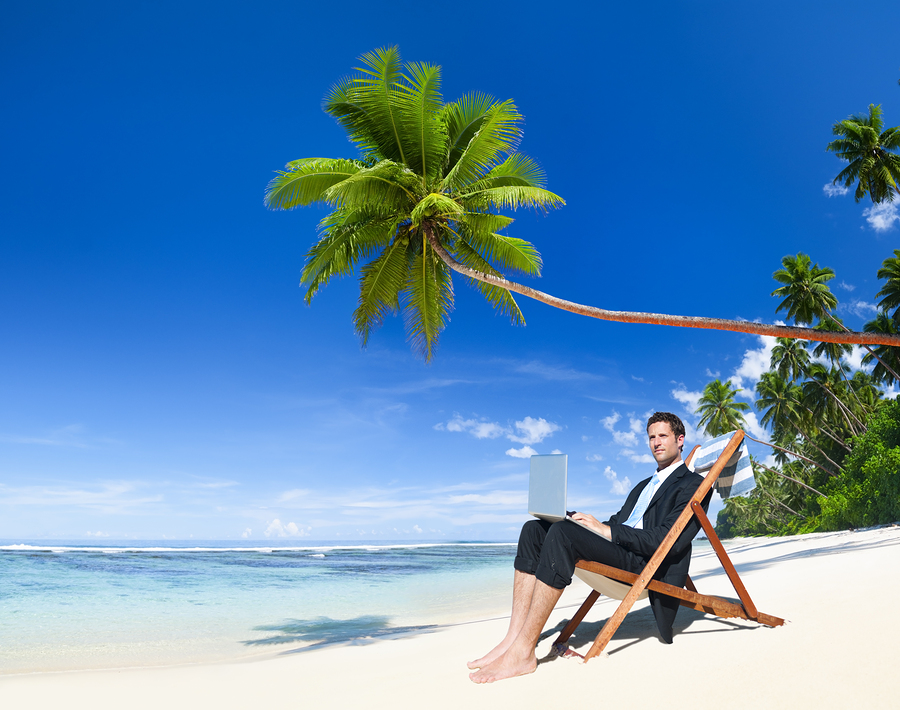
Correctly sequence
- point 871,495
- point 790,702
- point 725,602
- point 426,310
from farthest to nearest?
point 871,495 → point 426,310 → point 725,602 → point 790,702

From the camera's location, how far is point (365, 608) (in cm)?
1037

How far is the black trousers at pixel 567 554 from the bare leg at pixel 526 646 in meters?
0.06

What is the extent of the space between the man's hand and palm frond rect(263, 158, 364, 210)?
6473mm

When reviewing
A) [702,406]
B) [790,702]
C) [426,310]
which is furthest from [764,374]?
[790,702]

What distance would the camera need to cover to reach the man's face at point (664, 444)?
3295 millimetres

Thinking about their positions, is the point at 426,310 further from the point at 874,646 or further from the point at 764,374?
the point at 764,374

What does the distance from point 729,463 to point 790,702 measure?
134cm

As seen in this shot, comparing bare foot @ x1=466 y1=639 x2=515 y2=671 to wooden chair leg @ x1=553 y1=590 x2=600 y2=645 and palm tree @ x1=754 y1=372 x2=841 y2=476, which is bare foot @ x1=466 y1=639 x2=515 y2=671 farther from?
palm tree @ x1=754 y1=372 x2=841 y2=476

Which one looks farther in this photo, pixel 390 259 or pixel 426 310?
pixel 426 310

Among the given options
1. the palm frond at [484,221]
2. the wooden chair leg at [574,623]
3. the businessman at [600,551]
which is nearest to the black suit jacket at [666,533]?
the businessman at [600,551]

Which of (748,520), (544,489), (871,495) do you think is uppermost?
(544,489)

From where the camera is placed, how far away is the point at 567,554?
266 cm

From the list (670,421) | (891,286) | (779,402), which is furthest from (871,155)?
(670,421)

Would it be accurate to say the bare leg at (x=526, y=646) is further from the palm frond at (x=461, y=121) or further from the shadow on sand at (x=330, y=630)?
the palm frond at (x=461, y=121)
